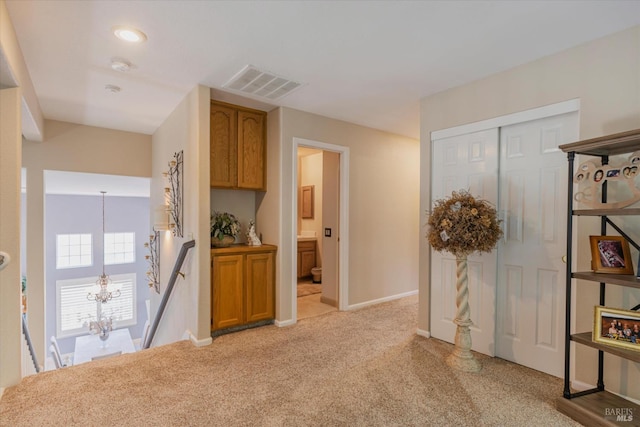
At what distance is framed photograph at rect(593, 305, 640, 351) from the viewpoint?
1931mm

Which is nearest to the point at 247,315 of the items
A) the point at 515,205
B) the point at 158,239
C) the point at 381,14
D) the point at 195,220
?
the point at 195,220

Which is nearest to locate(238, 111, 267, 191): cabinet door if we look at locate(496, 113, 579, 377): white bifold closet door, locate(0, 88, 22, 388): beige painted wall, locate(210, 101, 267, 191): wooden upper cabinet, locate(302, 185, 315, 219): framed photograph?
locate(210, 101, 267, 191): wooden upper cabinet

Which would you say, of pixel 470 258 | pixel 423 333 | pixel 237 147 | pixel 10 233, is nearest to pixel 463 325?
pixel 470 258

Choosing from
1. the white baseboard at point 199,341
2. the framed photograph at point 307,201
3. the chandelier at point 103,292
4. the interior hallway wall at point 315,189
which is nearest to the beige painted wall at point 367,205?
the white baseboard at point 199,341

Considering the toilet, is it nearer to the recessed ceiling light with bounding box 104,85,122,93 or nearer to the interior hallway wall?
the interior hallway wall

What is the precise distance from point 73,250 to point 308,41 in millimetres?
8692

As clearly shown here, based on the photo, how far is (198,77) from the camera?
3090 millimetres

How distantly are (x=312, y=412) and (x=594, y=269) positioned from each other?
2.05 meters

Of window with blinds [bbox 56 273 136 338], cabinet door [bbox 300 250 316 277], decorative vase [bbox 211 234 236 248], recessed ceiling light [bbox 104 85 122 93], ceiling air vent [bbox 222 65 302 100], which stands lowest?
window with blinds [bbox 56 273 136 338]

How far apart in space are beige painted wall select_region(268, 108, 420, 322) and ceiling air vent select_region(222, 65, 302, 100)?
1.49ft

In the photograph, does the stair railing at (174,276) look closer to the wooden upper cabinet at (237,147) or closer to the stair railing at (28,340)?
the wooden upper cabinet at (237,147)

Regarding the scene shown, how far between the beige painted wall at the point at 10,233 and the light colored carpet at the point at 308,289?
141 inches

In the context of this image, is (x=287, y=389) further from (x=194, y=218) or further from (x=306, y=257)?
(x=306, y=257)

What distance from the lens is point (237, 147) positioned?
388 centimetres
